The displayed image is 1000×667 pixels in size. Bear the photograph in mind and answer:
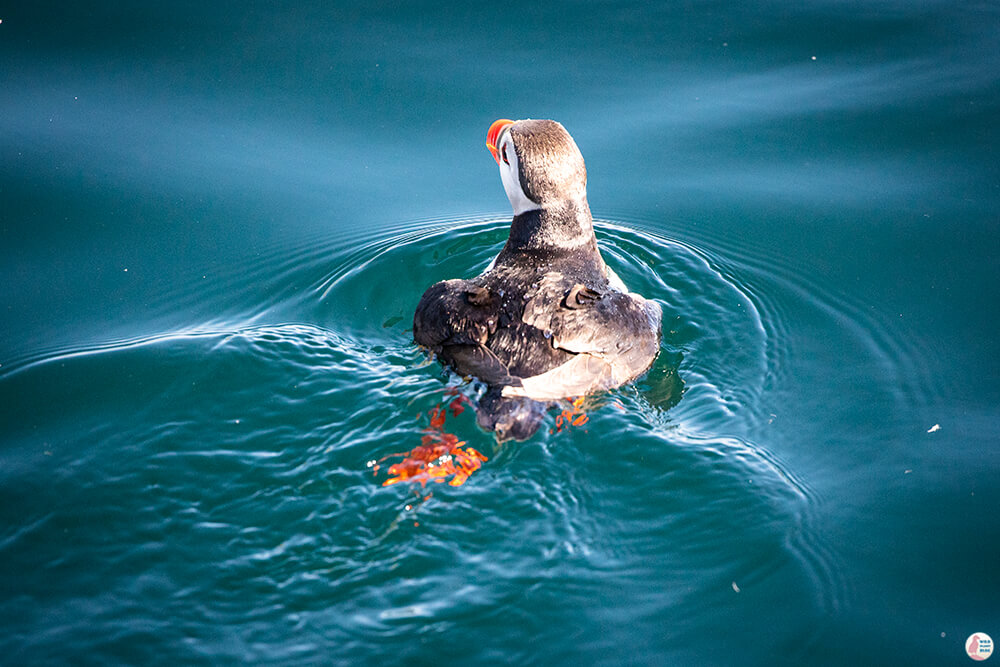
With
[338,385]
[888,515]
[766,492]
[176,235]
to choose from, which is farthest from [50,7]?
[888,515]

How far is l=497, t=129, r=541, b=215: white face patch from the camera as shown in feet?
18.1

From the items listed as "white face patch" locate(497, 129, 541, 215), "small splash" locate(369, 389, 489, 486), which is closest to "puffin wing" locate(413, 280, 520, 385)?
"small splash" locate(369, 389, 489, 486)

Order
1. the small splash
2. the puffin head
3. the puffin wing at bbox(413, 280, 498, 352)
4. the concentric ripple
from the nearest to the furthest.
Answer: the concentric ripple → the small splash → the puffin wing at bbox(413, 280, 498, 352) → the puffin head

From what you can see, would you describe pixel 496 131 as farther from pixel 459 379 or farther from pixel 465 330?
pixel 459 379

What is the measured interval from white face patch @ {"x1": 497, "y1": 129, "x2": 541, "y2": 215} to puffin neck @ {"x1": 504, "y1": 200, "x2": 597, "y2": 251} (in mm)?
67

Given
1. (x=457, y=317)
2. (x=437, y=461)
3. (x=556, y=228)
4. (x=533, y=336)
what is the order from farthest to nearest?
(x=556, y=228), (x=457, y=317), (x=533, y=336), (x=437, y=461)

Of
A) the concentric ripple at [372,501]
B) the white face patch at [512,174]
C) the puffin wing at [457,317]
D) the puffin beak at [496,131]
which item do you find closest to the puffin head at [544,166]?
the white face patch at [512,174]

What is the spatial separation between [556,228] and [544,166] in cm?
42

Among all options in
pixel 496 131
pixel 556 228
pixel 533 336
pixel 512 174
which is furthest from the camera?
pixel 496 131

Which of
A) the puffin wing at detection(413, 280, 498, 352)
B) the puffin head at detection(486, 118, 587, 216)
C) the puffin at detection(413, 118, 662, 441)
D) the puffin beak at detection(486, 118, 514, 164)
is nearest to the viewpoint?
the puffin at detection(413, 118, 662, 441)

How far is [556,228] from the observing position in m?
5.47

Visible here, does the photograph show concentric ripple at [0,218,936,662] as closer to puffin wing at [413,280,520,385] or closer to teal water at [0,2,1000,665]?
teal water at [0,2,1000,665]

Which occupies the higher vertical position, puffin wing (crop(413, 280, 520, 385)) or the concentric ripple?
puffin wing (crop(413, 280, 520, 385))

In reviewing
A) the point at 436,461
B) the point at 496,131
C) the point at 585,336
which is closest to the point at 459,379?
the point at 436,461
